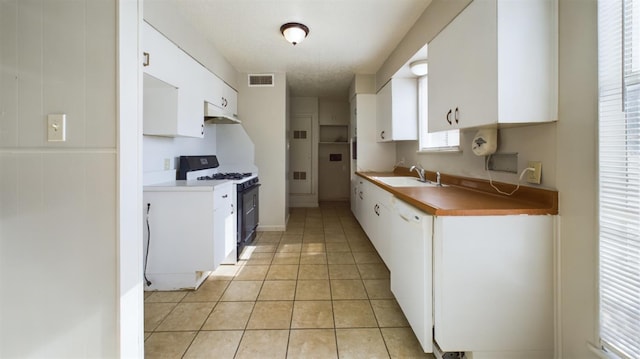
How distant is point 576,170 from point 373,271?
1830mm

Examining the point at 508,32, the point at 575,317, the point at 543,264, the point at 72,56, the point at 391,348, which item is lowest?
the point at 391,348

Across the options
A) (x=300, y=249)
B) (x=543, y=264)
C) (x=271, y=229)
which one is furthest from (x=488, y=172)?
(x=271, y=229)

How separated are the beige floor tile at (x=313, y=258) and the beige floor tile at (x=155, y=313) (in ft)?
4.24

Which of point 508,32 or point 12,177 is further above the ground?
point 508,32

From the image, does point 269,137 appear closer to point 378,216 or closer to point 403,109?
point 403,109

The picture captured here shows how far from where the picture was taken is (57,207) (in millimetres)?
1013

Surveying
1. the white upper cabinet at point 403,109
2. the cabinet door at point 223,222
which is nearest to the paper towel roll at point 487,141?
the white upper cabinet at point 403,109

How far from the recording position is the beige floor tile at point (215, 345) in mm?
1514

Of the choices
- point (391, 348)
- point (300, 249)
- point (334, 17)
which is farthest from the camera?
point (300, 249)

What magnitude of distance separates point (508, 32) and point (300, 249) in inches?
110

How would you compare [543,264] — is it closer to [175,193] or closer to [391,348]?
[391,348]

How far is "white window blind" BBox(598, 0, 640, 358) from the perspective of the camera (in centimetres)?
99

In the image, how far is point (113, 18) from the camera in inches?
39.2

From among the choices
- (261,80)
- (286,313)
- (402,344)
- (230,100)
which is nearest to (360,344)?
(402,344)
